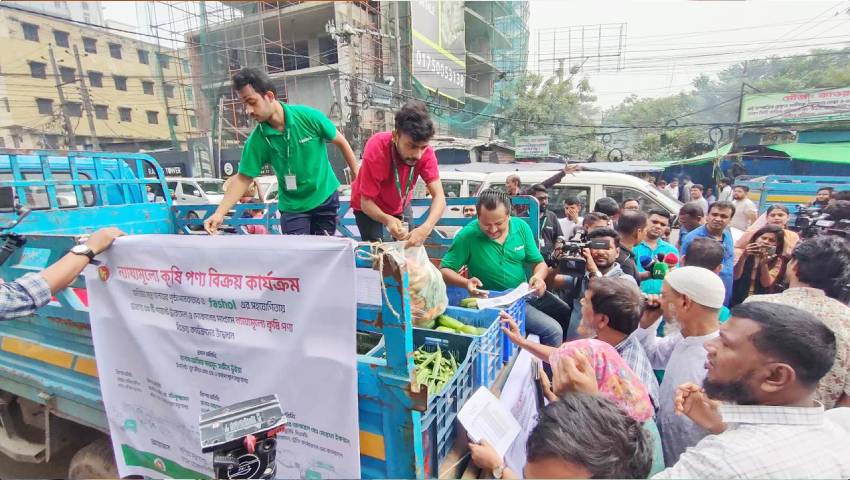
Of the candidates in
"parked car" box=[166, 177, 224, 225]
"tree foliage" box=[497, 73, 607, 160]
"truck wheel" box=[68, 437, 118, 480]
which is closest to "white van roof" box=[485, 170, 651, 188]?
"truck wheel" box=[68, 437, 118, 480]

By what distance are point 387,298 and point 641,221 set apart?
3020 mm

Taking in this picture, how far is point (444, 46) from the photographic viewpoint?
21.6 m

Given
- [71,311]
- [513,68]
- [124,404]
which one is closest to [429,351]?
[124,404]

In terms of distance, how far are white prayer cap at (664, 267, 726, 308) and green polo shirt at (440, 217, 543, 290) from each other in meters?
1.01

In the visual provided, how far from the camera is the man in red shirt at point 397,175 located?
222 centimetres

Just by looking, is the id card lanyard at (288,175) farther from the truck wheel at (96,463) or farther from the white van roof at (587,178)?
the white van roof at (587,178)

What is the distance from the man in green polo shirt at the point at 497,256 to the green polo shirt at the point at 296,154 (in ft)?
3.59

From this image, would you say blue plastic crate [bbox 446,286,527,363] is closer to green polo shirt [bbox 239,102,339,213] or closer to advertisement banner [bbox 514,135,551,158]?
green polo shirt [bbox 239,102,339,213]

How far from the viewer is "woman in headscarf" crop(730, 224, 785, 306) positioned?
3438 mm

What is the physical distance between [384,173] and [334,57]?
20.0 metres

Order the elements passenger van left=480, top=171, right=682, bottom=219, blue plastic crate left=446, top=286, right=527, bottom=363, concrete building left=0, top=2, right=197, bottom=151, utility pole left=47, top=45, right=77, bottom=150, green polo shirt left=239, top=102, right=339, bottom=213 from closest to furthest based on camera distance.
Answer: blue plastic crate left=446, top=286, right=527, bottom=363 → green polo shirt left=239, top=102, right=339, bottom=213 → passenger van left=480, top=171, right=682, bottom=219 → utility pole left=47, top=45, right=77, bottom=150 → concrete building left=0, top=2, right=197, bottom=151

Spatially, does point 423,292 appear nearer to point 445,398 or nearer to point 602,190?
point 445,398

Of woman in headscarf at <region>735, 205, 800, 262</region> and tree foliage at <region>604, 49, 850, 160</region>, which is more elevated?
tree foliage at <region>604, 49, 850, 160</region>

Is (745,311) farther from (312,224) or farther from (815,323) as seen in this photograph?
(312,224)
